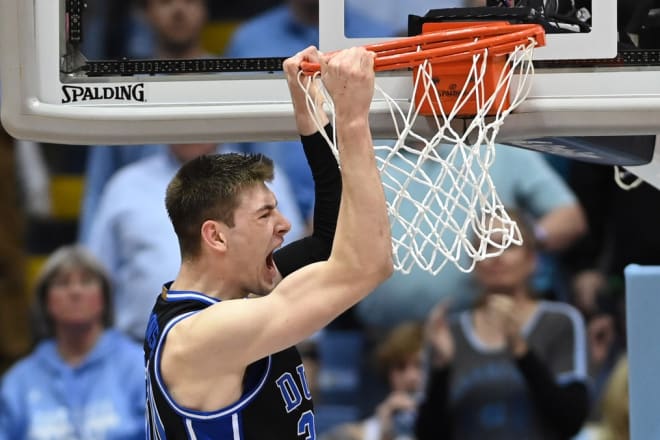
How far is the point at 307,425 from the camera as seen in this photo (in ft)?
10.2

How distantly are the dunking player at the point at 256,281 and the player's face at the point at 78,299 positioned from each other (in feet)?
8.85

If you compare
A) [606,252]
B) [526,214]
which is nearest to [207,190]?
[526,214]

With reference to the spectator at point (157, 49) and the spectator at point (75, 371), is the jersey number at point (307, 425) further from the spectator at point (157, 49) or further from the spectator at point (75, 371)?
the spectator at point (157, 49)

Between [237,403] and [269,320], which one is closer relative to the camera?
[269,320]

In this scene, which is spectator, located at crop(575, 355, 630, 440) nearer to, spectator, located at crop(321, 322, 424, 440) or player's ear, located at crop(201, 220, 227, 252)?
spectator, located at crop(321, 322, 424, 440)

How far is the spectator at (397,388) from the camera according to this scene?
18.8ft

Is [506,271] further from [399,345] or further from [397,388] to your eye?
[397,388]

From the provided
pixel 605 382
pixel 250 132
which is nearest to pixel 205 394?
pixel 250 132

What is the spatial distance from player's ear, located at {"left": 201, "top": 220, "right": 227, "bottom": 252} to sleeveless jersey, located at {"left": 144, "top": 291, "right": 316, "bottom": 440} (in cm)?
12

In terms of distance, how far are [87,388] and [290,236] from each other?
3.55 ft

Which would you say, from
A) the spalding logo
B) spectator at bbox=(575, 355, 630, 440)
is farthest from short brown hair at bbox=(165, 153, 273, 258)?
spectator at bbox=(575, 355, 630, 440)

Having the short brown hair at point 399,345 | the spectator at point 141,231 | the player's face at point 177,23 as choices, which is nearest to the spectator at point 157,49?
the player's face at point 177,23

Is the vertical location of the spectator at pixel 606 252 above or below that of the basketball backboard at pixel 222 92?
below

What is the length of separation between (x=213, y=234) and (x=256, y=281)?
0.15m
